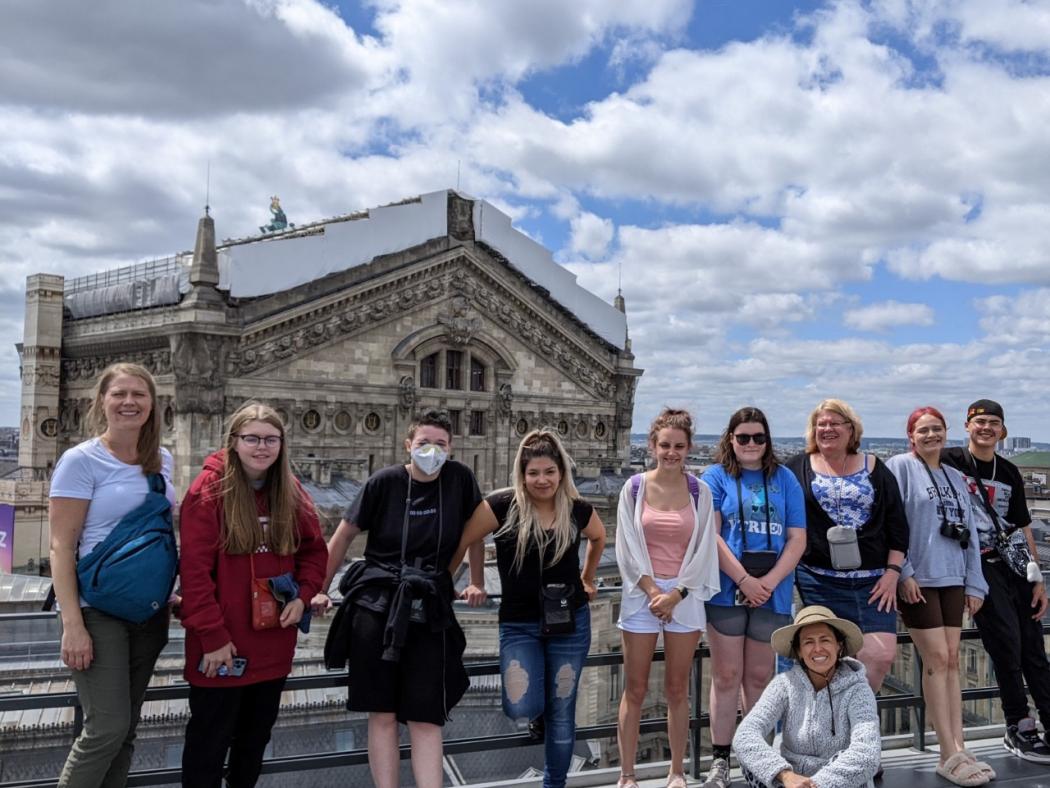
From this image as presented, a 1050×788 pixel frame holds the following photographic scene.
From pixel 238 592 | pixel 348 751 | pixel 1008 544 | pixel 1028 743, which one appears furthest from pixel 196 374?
pixel 1028 743

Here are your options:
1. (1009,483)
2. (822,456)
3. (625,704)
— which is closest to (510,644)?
(625,704)

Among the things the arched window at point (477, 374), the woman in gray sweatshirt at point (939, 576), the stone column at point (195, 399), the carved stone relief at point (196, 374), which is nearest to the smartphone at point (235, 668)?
the woman in gray sweatshirt at point (939, 576)

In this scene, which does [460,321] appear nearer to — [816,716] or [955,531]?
[955,531]

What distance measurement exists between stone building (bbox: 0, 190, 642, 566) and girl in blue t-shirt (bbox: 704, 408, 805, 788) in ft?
74.6

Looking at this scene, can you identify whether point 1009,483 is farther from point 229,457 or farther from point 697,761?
point 229,457

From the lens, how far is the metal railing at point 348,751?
16.2 feet

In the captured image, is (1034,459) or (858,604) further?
(1034,459)

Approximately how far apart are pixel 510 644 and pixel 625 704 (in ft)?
2.76

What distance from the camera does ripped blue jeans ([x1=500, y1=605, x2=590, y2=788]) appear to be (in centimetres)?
544

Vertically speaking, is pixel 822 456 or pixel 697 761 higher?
pixel 822 456

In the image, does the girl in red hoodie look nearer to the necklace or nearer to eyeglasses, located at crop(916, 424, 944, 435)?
the necklace

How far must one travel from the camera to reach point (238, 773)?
5031 millimetres

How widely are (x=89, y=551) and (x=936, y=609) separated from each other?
5.29 m

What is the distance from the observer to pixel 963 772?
600cm
